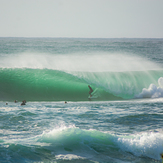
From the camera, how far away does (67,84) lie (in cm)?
1548

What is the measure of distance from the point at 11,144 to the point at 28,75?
1106cm

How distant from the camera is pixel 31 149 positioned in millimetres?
5605

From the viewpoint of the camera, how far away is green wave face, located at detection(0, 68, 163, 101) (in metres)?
14.4

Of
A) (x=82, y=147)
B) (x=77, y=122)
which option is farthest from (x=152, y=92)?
(x=82, y=147)

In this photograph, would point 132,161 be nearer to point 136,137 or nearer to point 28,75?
point 136,137

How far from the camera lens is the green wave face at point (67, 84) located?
14.4 meters

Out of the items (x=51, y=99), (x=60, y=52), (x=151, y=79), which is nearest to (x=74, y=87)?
(x=51, y=99)

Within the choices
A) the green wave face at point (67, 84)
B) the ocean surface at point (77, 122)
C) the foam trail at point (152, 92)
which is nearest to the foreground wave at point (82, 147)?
the ocean surface at point (77, 122)

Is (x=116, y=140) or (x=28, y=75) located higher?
(x=28, y=75)

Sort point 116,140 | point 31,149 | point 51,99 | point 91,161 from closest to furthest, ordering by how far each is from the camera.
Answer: point 91,161
point 31,149
point 116,140
point 51,99

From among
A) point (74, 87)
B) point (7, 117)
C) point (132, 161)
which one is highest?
point (74, 87)

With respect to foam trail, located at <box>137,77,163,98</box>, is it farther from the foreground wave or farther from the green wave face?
the foreground wave

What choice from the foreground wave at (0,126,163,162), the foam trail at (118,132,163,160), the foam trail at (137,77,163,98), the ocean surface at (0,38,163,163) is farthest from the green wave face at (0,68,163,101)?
the foam trail at (118,132,163,160)

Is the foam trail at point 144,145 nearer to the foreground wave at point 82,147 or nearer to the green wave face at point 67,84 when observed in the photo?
A: the foreground wave at point 82,147
